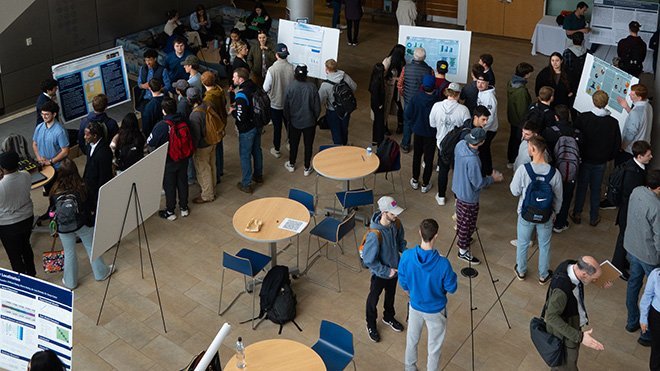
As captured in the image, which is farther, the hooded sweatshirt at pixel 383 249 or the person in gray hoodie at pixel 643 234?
the person in gray hoodie at pixel 643 234

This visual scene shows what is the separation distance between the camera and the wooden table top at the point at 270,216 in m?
7.12

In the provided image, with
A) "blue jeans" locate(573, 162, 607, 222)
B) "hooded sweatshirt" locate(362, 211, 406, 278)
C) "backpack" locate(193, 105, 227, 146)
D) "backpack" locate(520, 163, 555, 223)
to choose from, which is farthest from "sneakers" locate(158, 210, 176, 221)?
"blue jeans" locate(573, 162, 607, 222)

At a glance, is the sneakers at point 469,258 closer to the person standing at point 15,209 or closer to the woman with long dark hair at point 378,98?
the woman with long dark hair at point 378,98

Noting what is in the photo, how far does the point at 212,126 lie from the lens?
8.90 meters

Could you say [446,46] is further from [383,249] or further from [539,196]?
[383,249]

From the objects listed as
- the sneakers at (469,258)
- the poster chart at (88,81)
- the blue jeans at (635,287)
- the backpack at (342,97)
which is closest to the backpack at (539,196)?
the blue jeans at (635,287)

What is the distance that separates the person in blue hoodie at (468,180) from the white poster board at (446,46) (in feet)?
10.3

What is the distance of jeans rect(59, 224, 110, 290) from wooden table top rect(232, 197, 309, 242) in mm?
1586

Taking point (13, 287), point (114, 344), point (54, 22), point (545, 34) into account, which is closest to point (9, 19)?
point (54, 22)

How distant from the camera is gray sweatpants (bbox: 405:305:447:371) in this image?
591 cm

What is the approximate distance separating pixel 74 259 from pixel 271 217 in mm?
2142

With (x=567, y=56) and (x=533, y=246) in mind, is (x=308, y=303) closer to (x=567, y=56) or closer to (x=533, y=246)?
(x=533, y=246)

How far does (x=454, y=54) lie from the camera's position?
1051cm

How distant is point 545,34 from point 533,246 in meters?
7.22
